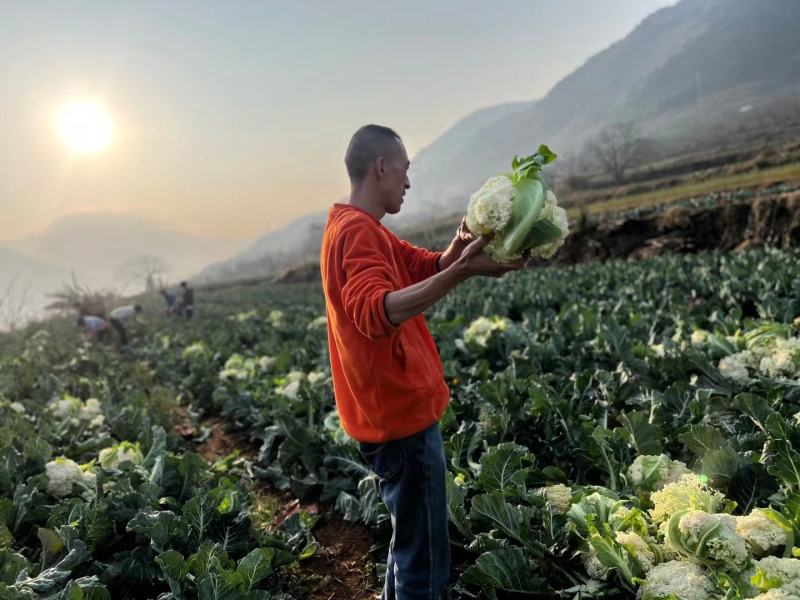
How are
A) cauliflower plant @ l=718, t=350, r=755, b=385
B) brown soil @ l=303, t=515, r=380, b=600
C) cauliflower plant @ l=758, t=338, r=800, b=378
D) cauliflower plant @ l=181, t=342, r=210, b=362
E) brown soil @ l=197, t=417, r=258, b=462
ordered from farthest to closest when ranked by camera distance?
cauliflower plant @ l=181, t=342, r=210, b=362 < brown soil @ l=197, t=417, r=258, b=462 < cauliflower plant @ l=718, t=350, r=755, b=385 < cauliflower plant @ l=758, t=338, r=800, b=378 < brown soil @ l=303, t=515, r=380, b=600

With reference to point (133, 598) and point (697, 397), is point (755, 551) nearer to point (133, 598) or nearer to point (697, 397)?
point (697, 397)

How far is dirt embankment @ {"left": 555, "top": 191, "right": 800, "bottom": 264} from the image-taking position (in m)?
18.4

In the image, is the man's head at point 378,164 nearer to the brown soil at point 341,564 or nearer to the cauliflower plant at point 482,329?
the brown soil at point 341,564

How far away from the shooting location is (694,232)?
2188 cm

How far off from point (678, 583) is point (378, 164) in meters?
1.88

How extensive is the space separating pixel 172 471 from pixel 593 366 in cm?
376

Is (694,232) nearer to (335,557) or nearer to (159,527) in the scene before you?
(335,557)

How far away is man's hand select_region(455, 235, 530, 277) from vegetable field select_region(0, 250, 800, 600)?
114 cm

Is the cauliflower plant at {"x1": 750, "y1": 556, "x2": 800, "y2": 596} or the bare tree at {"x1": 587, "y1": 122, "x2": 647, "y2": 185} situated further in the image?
the bare tree at {"x1": 587, "y1": 122, "x2": 647, "y2": 185}

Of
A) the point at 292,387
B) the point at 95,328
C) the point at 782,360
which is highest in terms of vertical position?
the point at 95,328

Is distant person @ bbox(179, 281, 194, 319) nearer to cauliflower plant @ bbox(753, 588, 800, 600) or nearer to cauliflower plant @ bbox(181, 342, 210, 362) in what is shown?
cauliflower plant @ bbox(181, 342, 210, 362)

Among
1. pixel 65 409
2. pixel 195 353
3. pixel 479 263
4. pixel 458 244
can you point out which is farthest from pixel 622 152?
pixel 479 263

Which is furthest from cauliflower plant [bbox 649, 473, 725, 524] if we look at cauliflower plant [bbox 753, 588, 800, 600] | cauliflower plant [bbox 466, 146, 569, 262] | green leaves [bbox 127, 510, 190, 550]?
green leaves [bbox 127, 510, 190, 550]

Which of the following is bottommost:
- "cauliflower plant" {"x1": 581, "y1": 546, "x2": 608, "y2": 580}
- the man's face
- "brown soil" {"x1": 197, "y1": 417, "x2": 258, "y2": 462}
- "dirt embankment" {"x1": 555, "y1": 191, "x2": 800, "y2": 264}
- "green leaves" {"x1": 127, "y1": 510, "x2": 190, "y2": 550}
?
"dirt embankment" {"x1": 555, "y1": 191, "x2": 800, "y2": 264}
